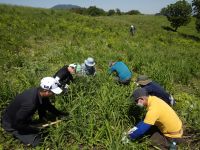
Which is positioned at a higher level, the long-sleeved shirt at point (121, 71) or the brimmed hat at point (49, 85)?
the brimmed hat at point (49, 85)

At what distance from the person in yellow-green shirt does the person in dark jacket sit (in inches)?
51.5

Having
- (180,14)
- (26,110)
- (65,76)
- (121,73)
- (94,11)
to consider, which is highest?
(26,110)

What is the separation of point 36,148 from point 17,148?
15.2 inches

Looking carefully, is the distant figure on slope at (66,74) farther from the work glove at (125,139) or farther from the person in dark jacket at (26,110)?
the work glove at (125,139)

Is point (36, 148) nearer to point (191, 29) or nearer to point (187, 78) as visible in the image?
point (187, 78)

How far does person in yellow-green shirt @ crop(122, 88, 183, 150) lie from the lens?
15.7 feet

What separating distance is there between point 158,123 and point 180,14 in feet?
134

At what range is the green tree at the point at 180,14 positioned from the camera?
141 feet

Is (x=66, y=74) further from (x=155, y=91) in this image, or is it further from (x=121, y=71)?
(x=155, y=91)

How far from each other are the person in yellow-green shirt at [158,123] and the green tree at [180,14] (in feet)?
130

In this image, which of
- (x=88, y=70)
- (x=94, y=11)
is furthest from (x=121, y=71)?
(x=94, y=11)

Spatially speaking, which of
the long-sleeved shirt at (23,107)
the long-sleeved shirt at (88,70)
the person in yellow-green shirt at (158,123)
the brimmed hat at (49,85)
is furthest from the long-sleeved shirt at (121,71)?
the brimmed hat at (49,85)

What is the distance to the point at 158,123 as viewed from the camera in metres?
5.07

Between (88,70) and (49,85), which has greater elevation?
(49,85)
